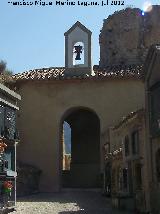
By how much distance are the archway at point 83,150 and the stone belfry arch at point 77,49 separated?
5376 mm

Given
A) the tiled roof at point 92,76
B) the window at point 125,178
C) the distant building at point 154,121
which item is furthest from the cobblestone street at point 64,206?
the tiled roof at point 92,76

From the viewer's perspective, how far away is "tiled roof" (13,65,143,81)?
27703mm

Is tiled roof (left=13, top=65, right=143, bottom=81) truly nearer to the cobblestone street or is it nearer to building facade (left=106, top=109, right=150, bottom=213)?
building facade (left=106, top=109, right=150, bottom=213)

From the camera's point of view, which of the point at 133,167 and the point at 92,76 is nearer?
the point at 133,167

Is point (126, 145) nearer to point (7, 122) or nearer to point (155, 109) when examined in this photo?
point (155, 109)

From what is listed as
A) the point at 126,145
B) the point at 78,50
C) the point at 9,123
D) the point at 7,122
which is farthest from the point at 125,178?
the point at 78,50

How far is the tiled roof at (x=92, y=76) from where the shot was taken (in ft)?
90.9

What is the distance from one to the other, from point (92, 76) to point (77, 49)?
2078 millimetres

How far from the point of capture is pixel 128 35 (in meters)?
35.3

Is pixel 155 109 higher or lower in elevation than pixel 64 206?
higher

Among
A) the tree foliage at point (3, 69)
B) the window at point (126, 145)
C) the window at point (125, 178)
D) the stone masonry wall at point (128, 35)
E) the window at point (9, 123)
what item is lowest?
the window at point (125, 178)

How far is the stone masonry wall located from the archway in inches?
172

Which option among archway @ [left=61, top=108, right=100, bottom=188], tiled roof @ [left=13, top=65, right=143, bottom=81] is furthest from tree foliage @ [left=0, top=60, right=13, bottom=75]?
archway @ [left=61, top=108, right=100, bottom=188]

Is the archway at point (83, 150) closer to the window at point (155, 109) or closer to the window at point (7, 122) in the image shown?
the window at point (7, 122)
